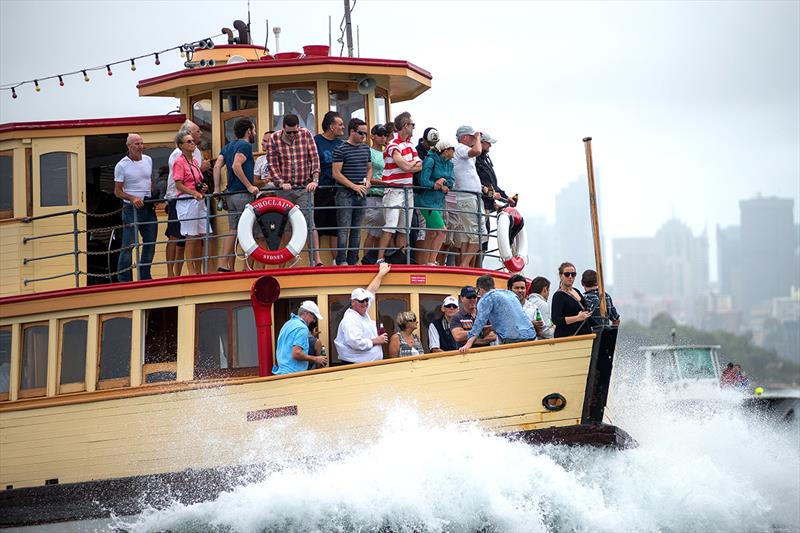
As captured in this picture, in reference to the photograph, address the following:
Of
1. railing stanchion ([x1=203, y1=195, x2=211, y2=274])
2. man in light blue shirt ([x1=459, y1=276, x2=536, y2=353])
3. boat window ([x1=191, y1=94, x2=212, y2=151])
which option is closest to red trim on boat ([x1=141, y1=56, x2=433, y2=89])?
boat window ([x1=191, y1=94, x2=212, y2=151])

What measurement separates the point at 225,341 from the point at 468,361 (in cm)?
317

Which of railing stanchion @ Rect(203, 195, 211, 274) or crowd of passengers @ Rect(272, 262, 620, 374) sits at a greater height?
railing stanchion @ Rect(203, 195, 211, 274)

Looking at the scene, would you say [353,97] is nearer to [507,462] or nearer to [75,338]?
[75,338]

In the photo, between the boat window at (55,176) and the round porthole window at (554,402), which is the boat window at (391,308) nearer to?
the round porthole window at (554,402)

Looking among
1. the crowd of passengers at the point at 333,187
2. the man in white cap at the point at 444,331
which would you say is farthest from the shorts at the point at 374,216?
the man in white cap at the point at 444,331

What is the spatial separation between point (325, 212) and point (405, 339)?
2.37 metres

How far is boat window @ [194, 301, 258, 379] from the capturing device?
615 inches

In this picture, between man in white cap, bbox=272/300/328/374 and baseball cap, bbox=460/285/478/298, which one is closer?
man in white cap, bbox=272/300/328/374

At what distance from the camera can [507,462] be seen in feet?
45.2

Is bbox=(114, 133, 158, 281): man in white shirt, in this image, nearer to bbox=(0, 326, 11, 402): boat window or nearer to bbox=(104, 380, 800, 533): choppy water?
bbox=(0, 326, 11, 402): boat window

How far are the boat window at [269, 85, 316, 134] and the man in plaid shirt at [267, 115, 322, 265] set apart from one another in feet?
4.66

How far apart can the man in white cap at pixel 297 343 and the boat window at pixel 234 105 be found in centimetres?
362

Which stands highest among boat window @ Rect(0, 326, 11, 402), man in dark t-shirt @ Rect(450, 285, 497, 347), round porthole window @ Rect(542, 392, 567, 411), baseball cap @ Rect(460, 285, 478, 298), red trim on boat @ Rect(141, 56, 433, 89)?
red trim on boat @ Rect(141, 56, 433, 89)

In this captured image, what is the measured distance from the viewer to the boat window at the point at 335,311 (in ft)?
51.5
